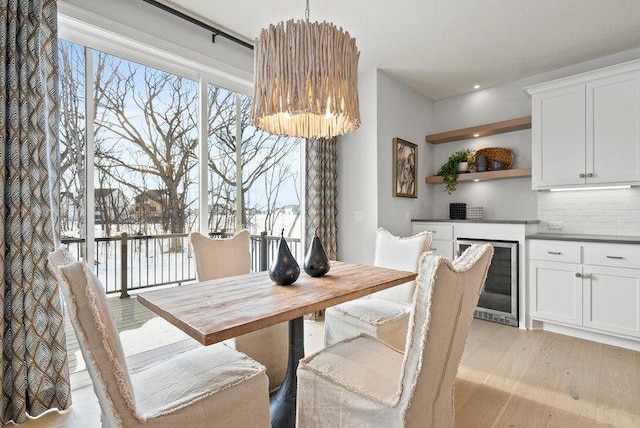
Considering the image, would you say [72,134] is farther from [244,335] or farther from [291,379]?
[291,379]

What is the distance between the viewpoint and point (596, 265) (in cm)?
282

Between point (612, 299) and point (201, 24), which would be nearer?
point (201, 24)

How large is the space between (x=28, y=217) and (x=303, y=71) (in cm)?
163

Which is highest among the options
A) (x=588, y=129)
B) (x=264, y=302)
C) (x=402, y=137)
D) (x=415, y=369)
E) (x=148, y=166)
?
(x=402, y=137)

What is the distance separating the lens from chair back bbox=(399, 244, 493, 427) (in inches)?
40.5

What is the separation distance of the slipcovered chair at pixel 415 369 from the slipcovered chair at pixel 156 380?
0.25 metres

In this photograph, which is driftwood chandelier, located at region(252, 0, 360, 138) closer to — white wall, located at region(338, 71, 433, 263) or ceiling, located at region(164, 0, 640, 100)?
ceiling, located at region(164, 0, 640, 100)

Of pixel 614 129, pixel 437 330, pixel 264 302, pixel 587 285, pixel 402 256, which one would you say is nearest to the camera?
pixel 437 330

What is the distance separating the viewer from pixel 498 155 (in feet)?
12.5

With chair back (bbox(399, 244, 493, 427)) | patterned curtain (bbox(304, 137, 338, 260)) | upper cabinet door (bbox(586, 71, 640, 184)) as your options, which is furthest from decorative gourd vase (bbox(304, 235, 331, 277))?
upper cabinet door (bbox(586, 71, 640, 184))

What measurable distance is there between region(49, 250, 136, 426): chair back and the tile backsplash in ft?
13.0

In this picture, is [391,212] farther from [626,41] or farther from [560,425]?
[626,41]

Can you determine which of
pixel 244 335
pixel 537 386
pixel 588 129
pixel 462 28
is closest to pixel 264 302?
pixel 244 335

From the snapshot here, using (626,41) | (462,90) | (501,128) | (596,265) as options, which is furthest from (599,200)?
Result: (462,90)
